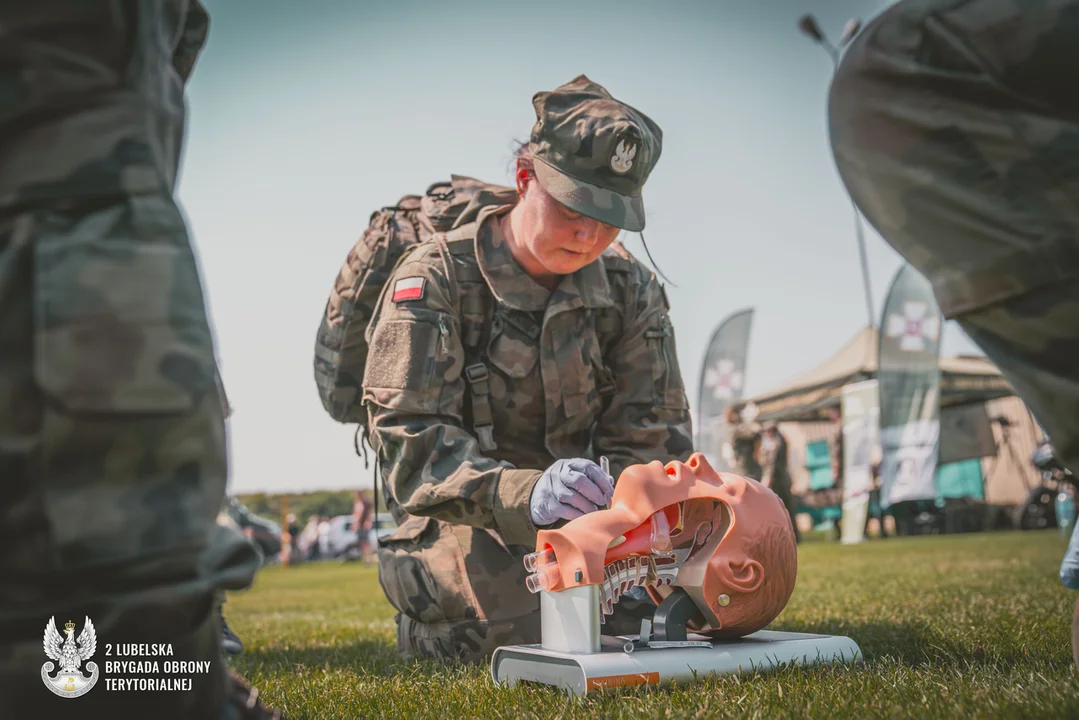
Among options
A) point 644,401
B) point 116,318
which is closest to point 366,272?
point 644,401

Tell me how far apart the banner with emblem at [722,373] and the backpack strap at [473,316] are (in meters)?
13.7

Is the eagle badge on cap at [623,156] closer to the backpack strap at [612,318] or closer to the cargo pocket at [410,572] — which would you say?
the backpack strap at [612,318]

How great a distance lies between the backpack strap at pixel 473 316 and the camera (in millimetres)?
3857

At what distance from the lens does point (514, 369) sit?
3965 mm

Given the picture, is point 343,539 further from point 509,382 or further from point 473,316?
point 473,316

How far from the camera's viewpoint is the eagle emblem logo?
1.33 m

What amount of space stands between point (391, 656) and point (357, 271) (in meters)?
1.76

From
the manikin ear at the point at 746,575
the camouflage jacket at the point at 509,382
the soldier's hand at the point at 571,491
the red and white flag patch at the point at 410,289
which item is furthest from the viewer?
the red and white flag patch at the point at 410,289

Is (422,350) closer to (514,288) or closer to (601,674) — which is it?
(514,288)

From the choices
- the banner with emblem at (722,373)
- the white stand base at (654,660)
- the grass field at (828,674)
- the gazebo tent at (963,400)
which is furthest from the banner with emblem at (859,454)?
the white stand base at (654,660)

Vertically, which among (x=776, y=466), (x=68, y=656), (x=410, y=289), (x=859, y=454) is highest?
(x=410, y=289)

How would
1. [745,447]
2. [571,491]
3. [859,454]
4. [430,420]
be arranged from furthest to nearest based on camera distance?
[859,454]
[745,447]
[430,420]
[571,491]

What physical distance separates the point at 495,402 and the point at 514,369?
0.18 metres

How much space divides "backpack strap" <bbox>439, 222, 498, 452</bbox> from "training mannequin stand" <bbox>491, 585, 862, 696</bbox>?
126cm
